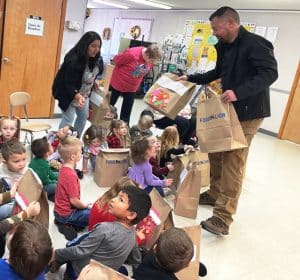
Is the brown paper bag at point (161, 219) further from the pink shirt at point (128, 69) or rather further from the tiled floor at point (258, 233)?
the pink shirt at point (128, 69)

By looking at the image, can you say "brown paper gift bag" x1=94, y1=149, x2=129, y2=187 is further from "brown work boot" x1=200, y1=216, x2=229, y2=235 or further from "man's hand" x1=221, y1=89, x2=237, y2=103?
"man's hand" x1=221, y1=89, x2=237, y2=103

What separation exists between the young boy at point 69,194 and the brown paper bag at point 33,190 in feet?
1.11

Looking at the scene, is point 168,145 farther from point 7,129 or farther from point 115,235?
point 115,235

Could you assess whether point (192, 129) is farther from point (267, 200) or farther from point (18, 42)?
point (18, 42)

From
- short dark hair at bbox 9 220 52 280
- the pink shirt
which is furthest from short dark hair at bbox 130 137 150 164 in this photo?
the pink shirt

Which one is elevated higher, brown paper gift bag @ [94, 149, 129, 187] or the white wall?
the white wall

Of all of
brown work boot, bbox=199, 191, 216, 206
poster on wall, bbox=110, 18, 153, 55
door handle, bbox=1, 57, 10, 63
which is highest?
poster on wall, bbox=110, 18, 153, 55

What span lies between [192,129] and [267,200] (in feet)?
3.52

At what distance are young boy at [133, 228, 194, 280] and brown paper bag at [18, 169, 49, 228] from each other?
62 cm

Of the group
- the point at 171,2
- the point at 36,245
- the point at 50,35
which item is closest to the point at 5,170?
the point at 36,245

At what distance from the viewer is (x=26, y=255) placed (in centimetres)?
108

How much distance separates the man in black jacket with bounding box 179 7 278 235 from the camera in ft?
6.92

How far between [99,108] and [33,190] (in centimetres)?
212

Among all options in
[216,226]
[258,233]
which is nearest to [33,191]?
[216,226]
